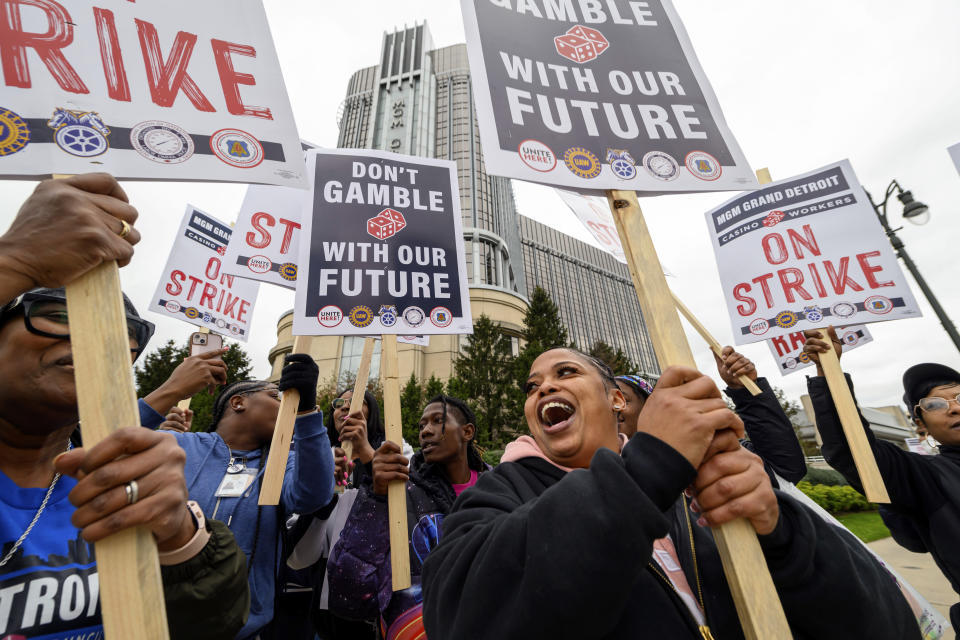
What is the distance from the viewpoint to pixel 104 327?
3.13 ft

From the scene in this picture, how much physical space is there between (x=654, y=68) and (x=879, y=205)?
7748mm

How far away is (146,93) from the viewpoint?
1.43 m

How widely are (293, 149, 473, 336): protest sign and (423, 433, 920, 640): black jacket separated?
6.43ft

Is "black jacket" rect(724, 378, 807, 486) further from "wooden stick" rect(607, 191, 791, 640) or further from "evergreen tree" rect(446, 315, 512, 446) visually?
"evergreen tree" rect(446, 315, 512, 446)

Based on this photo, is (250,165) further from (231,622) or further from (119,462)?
(231,622)

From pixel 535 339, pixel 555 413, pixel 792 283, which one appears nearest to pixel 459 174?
pixel 535 339

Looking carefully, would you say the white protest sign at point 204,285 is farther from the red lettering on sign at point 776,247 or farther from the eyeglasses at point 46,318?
the red lettering on sign at point 776,247

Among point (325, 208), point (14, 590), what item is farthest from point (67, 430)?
point (325, 208)

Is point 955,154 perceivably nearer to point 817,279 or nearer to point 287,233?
point 817,279

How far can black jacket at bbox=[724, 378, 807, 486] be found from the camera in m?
2.91

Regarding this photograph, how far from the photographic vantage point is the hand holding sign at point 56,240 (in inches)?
37.9

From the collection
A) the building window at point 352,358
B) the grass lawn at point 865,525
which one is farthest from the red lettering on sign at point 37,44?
the building window at point 352,358

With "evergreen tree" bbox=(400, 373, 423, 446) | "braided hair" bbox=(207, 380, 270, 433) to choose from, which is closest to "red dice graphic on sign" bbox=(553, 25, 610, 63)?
"braided hair" bbox=(207, 380, 270, 433)

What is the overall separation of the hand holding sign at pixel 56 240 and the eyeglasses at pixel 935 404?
4034 mm
